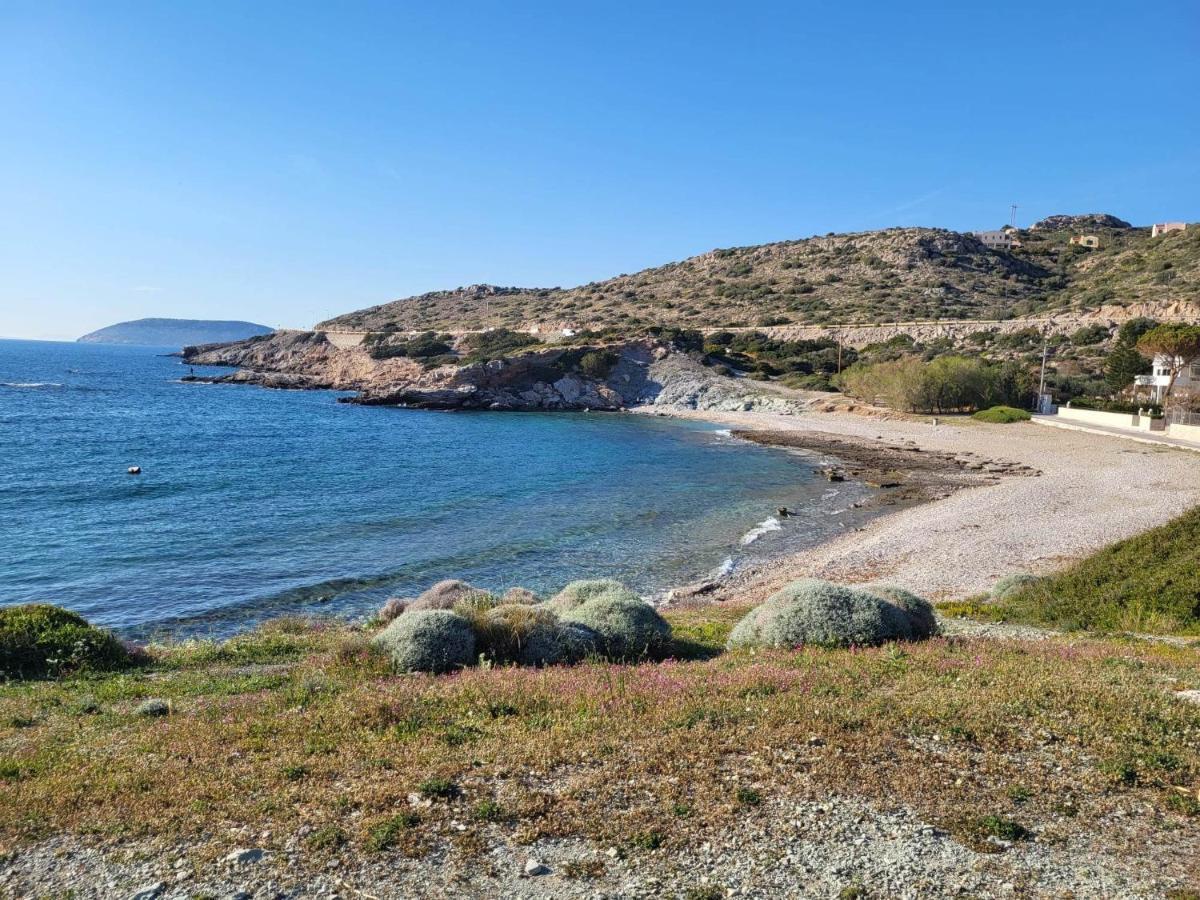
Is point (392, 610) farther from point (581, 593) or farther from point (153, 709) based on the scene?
point (153, 709)

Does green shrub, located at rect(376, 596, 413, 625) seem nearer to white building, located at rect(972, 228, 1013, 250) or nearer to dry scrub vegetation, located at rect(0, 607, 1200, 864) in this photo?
dry scrub vegetation, located at rect(0, 607, 1200, 864)

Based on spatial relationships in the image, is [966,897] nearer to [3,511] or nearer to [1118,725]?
[1118,725]

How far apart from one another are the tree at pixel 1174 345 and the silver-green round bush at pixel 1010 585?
4449cm

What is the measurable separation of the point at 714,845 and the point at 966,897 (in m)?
1.60

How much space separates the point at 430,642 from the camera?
10164 millimetres

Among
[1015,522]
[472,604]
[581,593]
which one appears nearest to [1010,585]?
[581,593]

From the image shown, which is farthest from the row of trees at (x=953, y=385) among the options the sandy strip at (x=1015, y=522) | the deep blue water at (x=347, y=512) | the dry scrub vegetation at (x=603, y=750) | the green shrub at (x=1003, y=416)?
the dry scrub vegetation at (x=603, y=750)

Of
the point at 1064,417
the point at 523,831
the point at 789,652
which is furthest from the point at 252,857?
the point at 1064,417

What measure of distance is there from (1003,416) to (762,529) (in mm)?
39854

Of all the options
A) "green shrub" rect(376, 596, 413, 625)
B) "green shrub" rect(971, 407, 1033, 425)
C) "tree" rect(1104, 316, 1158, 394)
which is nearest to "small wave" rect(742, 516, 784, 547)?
"green shrub" rect(376, 596, 413, 625)

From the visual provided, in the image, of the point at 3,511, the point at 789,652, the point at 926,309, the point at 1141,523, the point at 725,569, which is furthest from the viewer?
the point at 926,309

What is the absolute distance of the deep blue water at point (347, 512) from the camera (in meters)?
19.5

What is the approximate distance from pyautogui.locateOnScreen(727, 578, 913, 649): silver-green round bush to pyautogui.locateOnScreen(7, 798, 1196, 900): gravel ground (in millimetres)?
5363

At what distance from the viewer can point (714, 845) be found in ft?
17.8
